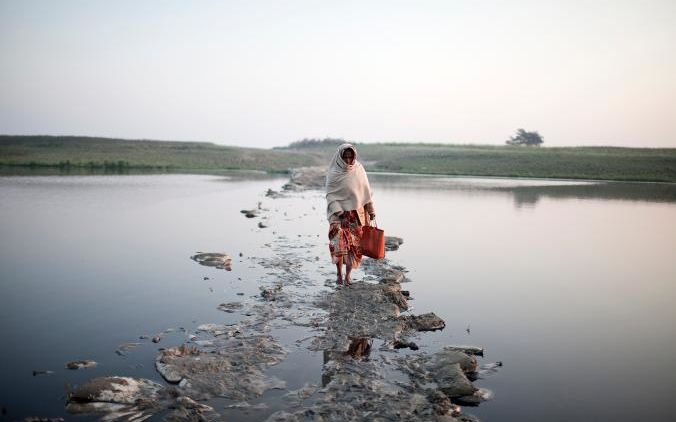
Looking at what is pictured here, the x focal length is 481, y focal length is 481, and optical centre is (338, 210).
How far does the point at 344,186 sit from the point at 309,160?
60.5 metres

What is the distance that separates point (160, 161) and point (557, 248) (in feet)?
172

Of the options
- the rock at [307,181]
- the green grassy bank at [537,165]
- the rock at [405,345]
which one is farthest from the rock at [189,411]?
the green grassy bank at [537,165]

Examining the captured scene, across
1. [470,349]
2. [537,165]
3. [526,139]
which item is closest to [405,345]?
[470,349]

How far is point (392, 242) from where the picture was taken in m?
11.8

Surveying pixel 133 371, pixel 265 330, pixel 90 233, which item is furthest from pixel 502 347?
pixel 90 233

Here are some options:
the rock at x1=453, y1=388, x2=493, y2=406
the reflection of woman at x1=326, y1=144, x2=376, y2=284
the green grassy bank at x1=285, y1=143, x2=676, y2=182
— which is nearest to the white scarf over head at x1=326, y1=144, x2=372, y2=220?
the reflection of woman at x1=326, y1=144, x2=376, y2=284

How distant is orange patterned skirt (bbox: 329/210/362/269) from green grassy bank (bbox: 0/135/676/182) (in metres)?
44.0

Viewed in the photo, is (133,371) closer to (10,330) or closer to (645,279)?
(10,330)

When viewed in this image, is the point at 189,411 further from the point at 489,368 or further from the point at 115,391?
the point at 489,368

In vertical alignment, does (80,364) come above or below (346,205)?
below

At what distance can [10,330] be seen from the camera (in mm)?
5508

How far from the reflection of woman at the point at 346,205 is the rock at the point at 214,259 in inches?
93.0

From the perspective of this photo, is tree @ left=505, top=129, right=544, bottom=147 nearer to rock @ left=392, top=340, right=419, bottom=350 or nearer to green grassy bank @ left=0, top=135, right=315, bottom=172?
green grassy bank @ left=0, top=135, right=315, bottom=172

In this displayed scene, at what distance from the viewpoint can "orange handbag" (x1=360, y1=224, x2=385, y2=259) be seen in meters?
7.70
